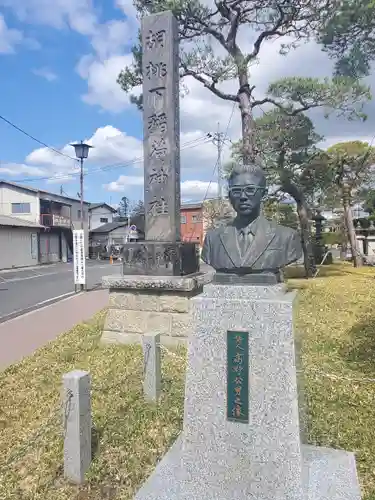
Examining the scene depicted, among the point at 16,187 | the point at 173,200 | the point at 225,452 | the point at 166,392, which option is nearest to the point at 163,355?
the point at 166,392

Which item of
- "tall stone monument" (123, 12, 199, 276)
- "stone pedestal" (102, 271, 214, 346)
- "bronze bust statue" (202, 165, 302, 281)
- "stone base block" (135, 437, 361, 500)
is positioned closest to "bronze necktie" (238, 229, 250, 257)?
"bronze bust statue" (202, 165, 302, 281)

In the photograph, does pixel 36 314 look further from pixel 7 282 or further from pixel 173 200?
pixel 7 282

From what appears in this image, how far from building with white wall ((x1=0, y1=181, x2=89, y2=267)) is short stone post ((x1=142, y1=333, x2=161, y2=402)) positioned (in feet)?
87.3

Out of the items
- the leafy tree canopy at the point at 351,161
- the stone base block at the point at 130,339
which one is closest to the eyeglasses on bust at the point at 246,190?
the stone base block at the point at 130,339

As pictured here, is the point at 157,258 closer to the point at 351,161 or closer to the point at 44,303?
the point at 44,303

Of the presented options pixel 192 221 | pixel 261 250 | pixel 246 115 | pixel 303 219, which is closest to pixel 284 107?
pixel 246 115

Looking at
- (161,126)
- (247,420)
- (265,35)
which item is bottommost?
(247,420)

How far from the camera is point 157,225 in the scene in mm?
6539

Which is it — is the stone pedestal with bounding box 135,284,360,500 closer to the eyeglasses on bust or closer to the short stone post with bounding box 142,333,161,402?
the eyeglasses on bust

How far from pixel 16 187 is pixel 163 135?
87.6 feet

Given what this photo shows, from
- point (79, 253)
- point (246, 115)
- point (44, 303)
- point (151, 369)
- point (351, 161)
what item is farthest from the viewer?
point (351, 161)

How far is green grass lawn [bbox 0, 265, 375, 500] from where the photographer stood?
3102 millimetres

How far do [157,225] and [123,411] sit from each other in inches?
126

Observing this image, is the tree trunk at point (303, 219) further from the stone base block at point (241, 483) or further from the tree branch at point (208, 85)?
the stone base block at point (241, 483)
